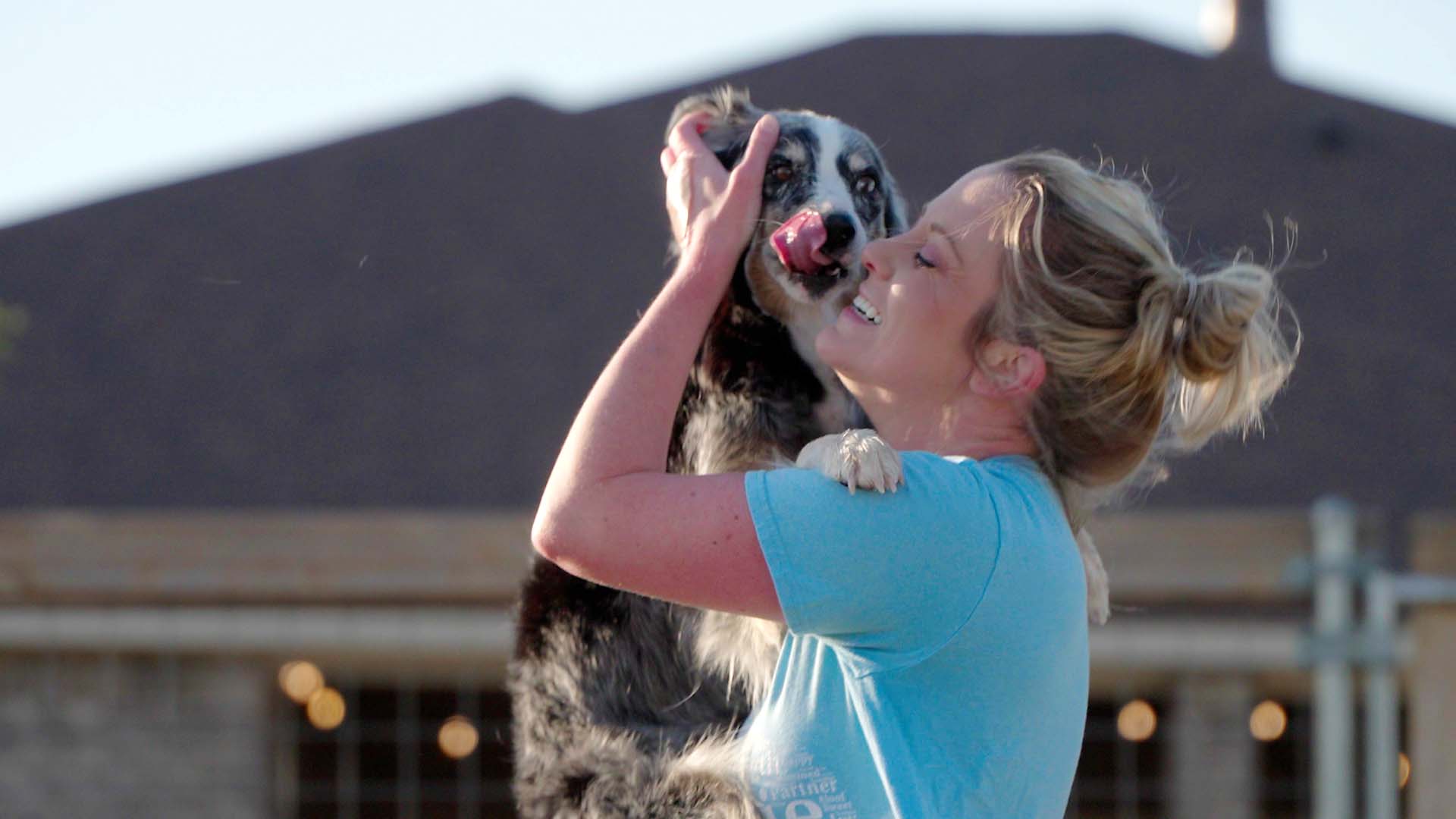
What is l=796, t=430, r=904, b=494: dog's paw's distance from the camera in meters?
1.54

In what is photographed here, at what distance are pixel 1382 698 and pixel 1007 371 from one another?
2639 mm

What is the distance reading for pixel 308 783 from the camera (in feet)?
24.1

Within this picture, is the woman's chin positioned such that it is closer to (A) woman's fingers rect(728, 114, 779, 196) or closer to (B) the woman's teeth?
(B) the woman's teeth

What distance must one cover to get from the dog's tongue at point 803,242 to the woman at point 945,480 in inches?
29.2

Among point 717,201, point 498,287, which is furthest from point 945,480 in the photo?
point 498,287

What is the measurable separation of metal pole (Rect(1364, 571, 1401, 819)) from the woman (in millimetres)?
2317

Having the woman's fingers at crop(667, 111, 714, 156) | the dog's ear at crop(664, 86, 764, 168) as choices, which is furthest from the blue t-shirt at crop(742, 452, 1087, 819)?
the dog's ear at crop(664, 86, 764, 168)

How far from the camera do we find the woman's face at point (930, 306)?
5.54 feet

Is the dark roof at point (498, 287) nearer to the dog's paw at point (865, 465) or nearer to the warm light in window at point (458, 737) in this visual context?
the warm light in window at point (458, 737)

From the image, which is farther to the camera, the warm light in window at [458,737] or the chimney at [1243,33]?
the chimney at [1243,33]

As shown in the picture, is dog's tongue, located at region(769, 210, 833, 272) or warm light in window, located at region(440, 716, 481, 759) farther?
warm light in window, located at region(440, 716, 481, 759)

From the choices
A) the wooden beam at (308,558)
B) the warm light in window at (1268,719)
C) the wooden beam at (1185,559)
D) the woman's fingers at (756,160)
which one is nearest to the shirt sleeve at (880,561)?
the woman's fingers at (756,160)

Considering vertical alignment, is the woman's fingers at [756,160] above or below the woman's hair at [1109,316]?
above

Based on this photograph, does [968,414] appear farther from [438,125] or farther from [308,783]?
[438,125]
